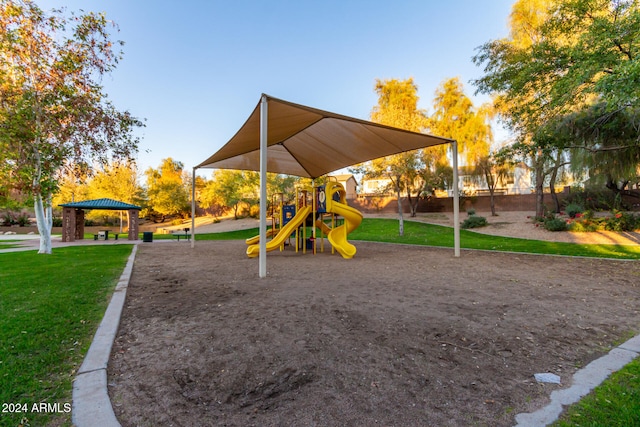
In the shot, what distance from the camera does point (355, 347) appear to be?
259 cm

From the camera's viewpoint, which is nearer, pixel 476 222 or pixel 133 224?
pixel 133 224

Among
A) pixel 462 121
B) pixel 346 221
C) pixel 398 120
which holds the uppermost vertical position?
pixel 462 121

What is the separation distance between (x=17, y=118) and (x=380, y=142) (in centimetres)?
907

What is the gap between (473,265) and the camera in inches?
277

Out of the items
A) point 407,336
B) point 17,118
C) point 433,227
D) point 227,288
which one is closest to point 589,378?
point 407,336

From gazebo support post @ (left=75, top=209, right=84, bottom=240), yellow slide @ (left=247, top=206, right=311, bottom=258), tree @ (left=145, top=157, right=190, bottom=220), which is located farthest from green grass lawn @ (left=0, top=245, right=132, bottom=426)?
tree @ (left=145, top=157, right=190, bottom=220)

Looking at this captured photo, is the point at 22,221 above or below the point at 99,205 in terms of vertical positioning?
below

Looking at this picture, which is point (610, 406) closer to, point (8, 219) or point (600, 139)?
point (600, 139)

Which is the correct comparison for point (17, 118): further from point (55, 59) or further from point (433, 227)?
point (433, 227)

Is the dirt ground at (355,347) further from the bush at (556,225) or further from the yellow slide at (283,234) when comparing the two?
the bush at (556,225)

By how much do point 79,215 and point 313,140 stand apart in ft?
52.9

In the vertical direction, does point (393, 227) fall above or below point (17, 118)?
below

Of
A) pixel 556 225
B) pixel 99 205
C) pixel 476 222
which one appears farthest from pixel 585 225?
pixel 99 205

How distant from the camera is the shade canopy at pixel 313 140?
21.3ft
